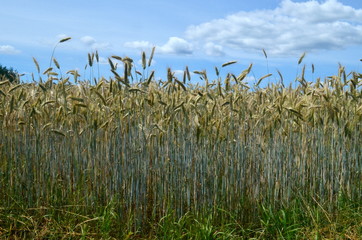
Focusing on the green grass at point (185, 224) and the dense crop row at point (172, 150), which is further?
the dense crop row at point (172, 150)

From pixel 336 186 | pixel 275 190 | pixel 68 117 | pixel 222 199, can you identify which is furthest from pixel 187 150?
pixel 336 186

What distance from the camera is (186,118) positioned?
10.6 ft

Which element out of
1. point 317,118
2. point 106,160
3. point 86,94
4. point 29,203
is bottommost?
point 29,203

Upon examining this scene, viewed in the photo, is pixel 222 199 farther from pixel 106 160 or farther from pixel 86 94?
pixel 86 94

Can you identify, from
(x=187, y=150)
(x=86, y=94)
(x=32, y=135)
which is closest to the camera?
(x=187, y=150)

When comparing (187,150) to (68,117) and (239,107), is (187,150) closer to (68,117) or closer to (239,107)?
(239,107)

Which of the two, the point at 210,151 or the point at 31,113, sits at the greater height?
the point at 31,113

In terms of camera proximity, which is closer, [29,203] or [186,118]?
[186,118]

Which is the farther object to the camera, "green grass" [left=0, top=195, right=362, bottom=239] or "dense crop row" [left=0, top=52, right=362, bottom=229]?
"dense crop row" [left=0, top=52, right=362, bottom=229]

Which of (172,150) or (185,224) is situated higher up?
(172,150)

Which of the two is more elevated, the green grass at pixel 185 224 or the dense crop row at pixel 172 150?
the dense crop row at pixel 172 150

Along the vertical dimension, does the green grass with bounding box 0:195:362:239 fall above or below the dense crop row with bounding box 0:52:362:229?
below

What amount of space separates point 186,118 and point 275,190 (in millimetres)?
901

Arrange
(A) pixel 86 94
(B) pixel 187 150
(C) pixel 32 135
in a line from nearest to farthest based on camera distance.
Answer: (B) pixel 187 150 < (A) pixel 86 94 < (C) pixel 32 135
